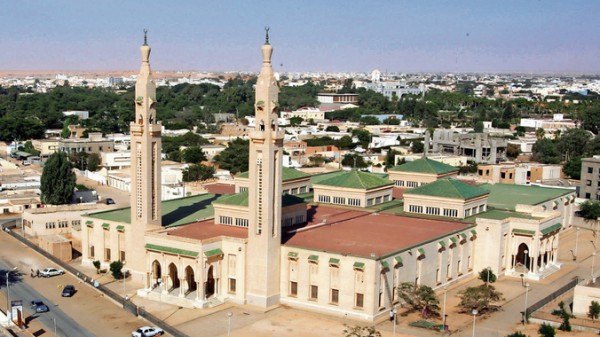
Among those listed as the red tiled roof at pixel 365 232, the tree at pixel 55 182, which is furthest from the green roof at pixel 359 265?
the tree at pixel 55 182

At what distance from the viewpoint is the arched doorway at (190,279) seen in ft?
133

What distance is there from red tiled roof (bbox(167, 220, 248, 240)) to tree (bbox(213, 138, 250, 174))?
4254 centimetres

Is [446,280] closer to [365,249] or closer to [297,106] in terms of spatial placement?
[365,249]

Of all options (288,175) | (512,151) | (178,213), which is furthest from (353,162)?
(178,213)

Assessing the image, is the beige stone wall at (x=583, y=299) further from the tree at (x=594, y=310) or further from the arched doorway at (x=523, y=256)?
the arched doorway at (x=523, y=256)

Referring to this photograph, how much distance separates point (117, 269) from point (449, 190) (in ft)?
75.3

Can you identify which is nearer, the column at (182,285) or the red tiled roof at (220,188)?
the column at (182,285)

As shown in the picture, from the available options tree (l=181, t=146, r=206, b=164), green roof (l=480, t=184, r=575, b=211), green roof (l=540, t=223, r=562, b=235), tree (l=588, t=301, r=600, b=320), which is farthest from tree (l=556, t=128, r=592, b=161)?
tree (l=588, t=301, r=600, b=320)

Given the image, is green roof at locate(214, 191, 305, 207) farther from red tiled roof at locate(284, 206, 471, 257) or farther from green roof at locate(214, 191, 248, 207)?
red tiled roof at locate(284, 206, 471, 257)

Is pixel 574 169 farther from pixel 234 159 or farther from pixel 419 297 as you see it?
pixel 419 297

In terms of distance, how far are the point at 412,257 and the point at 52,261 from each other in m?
24.9

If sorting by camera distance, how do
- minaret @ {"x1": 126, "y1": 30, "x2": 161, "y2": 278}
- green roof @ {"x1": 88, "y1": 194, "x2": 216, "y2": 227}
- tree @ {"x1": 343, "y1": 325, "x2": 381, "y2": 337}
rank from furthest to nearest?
1. green roof @ {"x1": 88, "y1": 194, "x2": 216, "y2": 227}
2. minaret @ {"x1": 126, "y1": 30, "x2": 161, "y2": 278}
3. tree @ {"x1": 343, "y1": 325, "x2": 381, "y2": 337}

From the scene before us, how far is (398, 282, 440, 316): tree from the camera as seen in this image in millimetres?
37969

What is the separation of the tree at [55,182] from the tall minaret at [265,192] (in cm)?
3078
